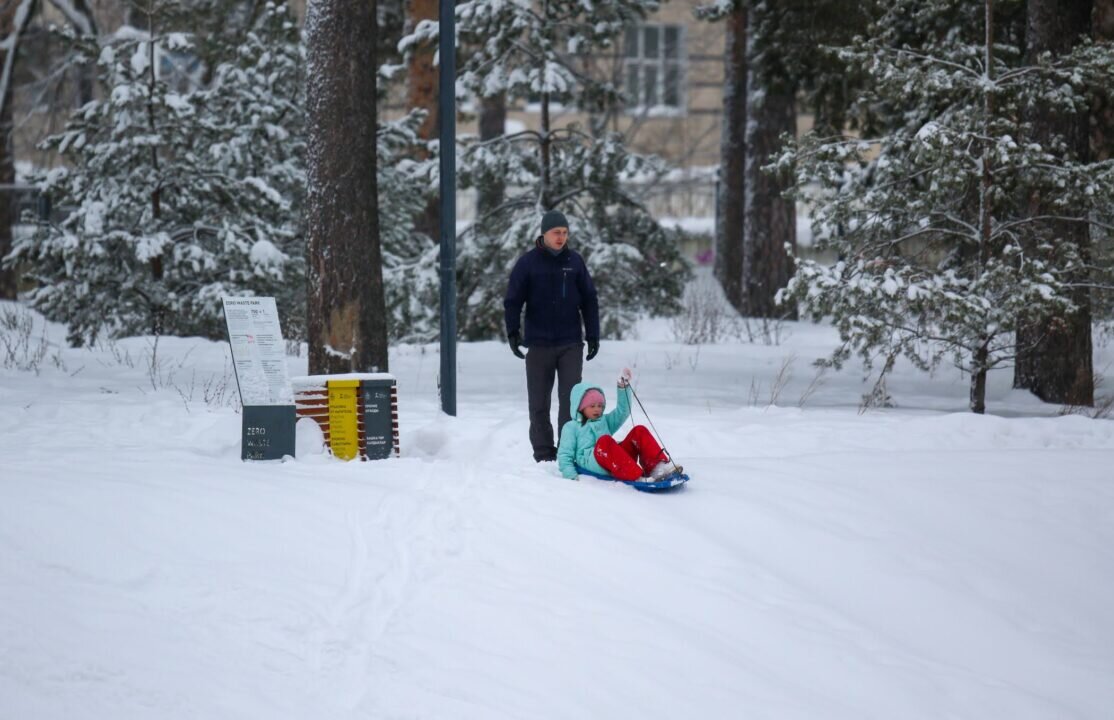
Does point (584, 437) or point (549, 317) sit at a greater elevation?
point (549, 317)

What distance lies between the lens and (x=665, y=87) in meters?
36.0

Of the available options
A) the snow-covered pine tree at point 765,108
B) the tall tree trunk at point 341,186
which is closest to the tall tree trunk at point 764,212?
the snow-covered pine tree at point 765,108

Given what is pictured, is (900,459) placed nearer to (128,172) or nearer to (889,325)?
(889,325)

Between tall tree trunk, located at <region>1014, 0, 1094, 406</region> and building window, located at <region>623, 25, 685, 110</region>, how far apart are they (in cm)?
2293

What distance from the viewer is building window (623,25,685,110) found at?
35.2 meters

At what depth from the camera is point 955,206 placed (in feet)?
38.4

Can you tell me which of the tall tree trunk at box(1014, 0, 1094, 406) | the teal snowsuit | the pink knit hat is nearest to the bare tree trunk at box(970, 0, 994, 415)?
the tall tree trunk at box(1014, 0, 1094, 406)

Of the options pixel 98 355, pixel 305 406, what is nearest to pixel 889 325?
pixel 305 406

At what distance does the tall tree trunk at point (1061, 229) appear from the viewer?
12.1 metres

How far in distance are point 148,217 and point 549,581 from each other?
37.9ft

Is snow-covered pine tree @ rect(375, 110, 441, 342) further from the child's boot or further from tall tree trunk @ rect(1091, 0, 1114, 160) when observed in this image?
the child's boot

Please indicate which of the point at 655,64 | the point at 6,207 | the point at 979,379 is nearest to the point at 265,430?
the point at 979,379

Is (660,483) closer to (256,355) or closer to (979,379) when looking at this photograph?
(256,355)

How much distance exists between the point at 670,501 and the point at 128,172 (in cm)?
1088
